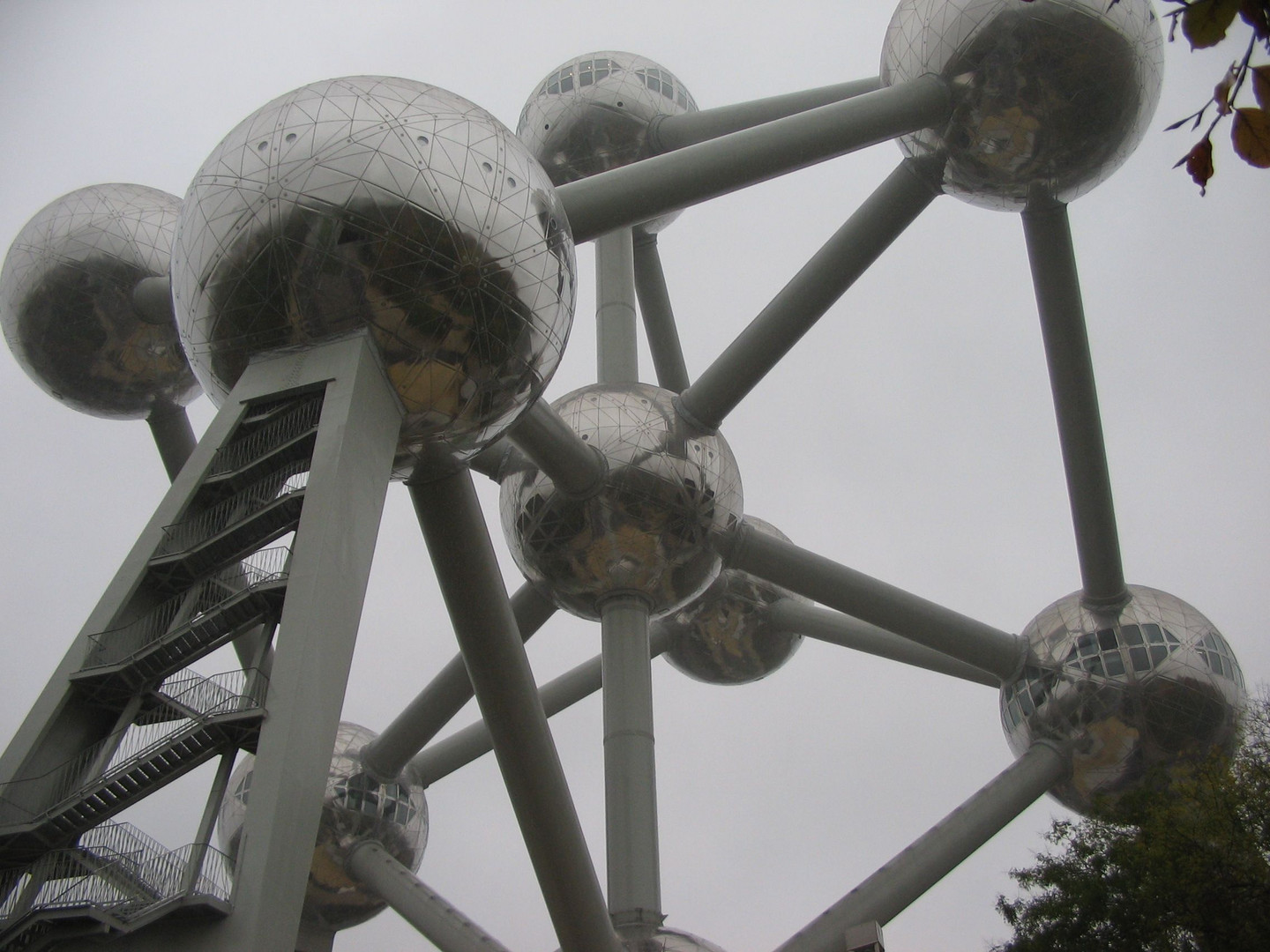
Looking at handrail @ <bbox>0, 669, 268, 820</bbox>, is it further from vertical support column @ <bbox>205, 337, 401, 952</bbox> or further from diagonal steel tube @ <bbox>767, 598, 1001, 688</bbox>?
diagonal steel tube @ <bbox>767, 598, 1001, 688</bbox>

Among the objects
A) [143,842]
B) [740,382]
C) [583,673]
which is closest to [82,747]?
[143,842]

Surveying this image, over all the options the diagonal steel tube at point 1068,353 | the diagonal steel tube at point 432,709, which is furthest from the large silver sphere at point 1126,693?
the diagonal steel tube at point 432,709

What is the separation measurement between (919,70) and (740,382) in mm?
3641

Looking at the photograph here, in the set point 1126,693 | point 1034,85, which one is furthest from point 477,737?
point 1034,85

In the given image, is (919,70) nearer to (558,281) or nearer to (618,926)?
(558,281)

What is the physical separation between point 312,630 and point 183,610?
4.36ft

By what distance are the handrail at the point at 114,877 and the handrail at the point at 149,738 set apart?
12.5 inches

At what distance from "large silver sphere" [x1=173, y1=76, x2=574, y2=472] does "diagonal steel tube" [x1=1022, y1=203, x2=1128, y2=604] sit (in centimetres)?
612

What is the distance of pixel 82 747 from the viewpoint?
26.8ft

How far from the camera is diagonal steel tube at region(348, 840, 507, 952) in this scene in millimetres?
13742

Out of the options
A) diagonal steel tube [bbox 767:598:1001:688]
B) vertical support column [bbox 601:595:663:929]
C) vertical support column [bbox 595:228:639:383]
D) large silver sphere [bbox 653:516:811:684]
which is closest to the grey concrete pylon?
vertical support column [bbox 601:595:663:929]

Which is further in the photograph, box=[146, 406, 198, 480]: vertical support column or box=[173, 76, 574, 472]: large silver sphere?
box=[146, 406, 198, 480]: vertical support column

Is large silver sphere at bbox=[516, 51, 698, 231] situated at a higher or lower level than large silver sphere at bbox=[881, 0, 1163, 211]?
higher

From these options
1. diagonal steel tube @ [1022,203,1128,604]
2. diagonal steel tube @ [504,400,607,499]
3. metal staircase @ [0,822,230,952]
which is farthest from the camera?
diagonal steel tube @ [1022,203,1128,604]
